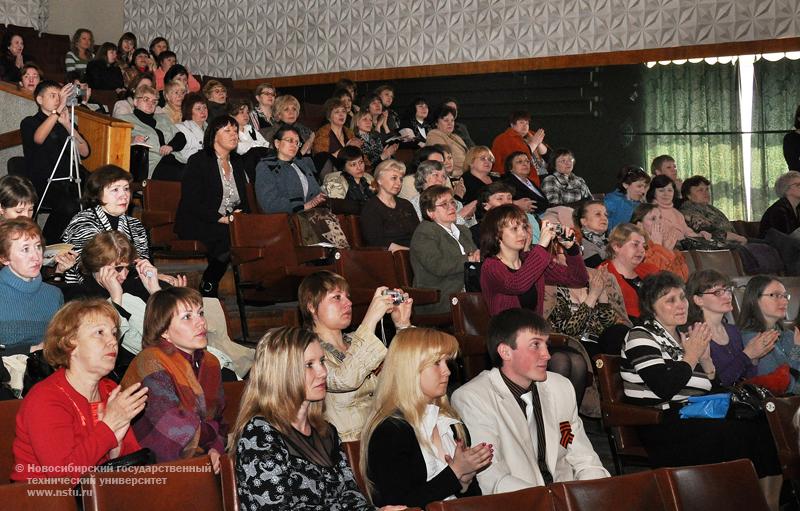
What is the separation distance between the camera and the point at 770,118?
903 centimetres

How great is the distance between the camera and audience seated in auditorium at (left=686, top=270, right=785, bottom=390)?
4195mm

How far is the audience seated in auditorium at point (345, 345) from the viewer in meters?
3.38

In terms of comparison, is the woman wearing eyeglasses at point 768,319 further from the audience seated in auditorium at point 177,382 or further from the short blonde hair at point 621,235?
the audience seated in auditorium at point 177,382

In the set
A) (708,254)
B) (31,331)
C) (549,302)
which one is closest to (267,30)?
(708,254)

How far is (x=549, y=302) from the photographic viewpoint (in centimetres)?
479

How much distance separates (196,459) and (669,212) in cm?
481

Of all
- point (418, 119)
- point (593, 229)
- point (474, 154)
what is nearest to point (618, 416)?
point (593, 229)

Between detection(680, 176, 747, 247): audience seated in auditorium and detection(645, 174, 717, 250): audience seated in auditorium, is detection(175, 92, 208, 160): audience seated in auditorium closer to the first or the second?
detection(645, 174, 717, 250): audience seated in auditorium

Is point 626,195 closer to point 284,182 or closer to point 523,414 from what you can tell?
point 284,182

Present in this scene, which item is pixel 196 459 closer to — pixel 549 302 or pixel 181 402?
pixel 181 402

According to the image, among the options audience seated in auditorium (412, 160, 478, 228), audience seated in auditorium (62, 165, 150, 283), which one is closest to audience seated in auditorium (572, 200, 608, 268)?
audience seated in auditorium (412, 160, 478, 228)

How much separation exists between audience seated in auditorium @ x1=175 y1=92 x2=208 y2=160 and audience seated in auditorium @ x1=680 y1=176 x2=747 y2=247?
335cm

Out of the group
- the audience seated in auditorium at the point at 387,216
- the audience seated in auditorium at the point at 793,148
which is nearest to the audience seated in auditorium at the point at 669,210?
the audience seated in auditorium at the point at 793,148

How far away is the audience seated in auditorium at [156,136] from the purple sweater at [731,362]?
393 cm
